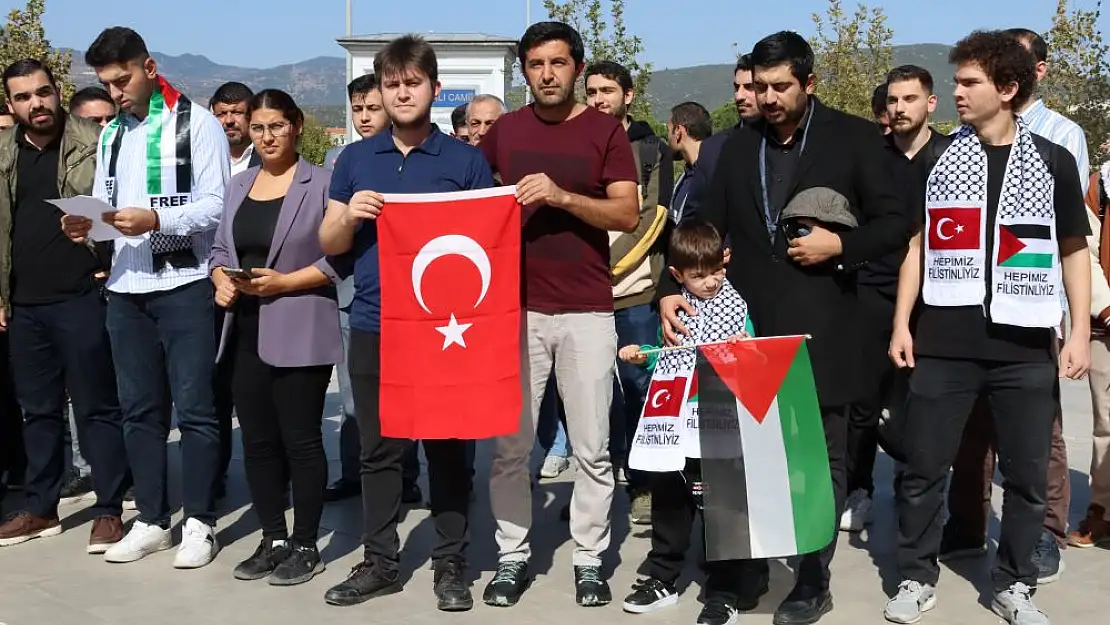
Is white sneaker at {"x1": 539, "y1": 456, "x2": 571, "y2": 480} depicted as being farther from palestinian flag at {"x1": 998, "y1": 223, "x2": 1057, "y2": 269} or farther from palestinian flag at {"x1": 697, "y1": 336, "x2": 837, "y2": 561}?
palestinian flag at {"x1": 998, "y1": 223, "x2": 1057, "y2": 269}

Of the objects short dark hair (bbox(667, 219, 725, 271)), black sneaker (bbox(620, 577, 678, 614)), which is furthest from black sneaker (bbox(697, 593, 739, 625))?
short dark hair (bbox(667, 219, 725, 271))

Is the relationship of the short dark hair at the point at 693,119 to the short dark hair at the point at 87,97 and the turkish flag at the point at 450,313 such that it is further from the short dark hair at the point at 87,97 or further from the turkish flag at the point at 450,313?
the short dark hair at the point at 87,97

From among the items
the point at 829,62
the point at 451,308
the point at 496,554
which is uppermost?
the point at 829,62

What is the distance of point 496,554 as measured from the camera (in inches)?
250

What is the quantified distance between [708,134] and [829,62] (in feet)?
88.8

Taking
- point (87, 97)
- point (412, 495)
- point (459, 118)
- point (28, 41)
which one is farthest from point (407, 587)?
point (28, 41)

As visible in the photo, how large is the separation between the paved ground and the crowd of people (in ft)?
0.36

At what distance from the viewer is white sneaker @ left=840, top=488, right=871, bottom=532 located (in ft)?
21.9

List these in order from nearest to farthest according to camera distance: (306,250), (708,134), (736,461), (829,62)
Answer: (736,461)
(306,250)
(708,134)
(829,62)

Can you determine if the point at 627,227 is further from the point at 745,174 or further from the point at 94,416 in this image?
the point at 94,416

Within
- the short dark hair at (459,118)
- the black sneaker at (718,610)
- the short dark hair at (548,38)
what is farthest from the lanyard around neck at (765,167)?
the short dark hair at (459,118)

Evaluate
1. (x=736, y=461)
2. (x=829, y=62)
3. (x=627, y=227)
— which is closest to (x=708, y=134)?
(x=627, y=227)

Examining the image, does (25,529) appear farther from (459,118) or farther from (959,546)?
(959,546)

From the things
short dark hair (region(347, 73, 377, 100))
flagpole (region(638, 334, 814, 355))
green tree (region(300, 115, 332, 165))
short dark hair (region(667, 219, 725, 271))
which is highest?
green tree (region(300, 115, 332, 165))
